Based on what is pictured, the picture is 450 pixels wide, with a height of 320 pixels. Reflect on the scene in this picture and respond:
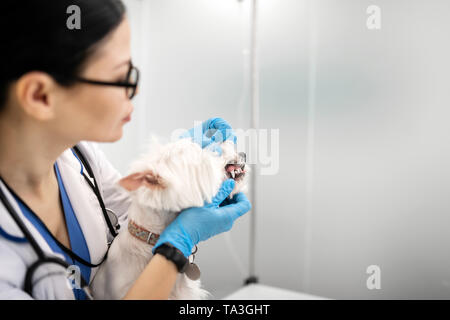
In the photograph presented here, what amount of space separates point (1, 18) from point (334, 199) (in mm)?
1915

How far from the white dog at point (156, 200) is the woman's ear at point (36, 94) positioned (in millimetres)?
212

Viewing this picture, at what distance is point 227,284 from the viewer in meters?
2.09

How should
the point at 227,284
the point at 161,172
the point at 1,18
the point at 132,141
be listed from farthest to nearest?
the point at 227,284 → the point at 132,141 → the point at 161,172 → the point at 1,18

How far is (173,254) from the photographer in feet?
2.23

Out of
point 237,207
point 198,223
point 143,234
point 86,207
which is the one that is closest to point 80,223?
point 86,207

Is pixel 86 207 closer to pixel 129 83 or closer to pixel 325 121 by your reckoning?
pixel 129 83

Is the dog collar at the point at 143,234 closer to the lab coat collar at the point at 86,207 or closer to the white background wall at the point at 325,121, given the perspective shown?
the lab coat collar at the point at 86,207

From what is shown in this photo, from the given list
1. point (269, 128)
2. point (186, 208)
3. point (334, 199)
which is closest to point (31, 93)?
point (186, 208)

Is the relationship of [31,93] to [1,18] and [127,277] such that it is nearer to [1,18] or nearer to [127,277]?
[1,18]

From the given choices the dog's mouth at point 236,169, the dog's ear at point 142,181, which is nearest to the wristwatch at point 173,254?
the dog's ear at point 142,181

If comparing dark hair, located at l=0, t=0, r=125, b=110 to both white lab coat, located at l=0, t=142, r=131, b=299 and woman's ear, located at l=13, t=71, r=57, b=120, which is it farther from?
white lab coat, located at l=0, t=142, r=131, b=299

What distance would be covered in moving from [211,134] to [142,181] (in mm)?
344

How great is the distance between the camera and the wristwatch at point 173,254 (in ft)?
2.23
